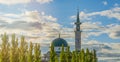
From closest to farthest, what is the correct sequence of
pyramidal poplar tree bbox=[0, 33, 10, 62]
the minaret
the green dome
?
1. pyramidal poplar tree bbox=[0, 33, 10, 62]
2. the green dome
3. the minaret

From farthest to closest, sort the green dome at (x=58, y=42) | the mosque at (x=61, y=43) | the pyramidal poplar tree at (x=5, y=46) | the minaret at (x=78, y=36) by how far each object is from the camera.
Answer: the minaret at (x=78, y=36)
the green dome at (x=58, y=42)
the mosque at (x=61, y=43)
the pyramidal poplar tree at (x=5, y=46)

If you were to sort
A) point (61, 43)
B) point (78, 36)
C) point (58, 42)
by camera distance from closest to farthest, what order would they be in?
1. point (61, 43)
2. point (58, 42)
3. point (78, 36)

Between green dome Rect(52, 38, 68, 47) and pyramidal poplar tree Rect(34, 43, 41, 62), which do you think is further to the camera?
green dome Rect(52, 38, 68, 47)

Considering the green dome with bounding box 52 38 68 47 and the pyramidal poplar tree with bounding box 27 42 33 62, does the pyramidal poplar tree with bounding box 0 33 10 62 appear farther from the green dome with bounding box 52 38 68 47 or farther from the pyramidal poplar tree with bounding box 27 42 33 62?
the green dome with bounding box 52 38 68 47

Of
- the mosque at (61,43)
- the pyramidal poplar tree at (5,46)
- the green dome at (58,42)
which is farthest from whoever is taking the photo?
the green dome at (58,42)

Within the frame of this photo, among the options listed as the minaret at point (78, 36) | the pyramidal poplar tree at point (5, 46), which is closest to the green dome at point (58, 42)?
the minaret at point (78, 36)

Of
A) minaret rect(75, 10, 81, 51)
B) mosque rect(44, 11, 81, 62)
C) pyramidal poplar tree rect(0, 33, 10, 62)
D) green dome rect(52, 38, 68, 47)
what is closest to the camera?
pyramidal poplar tree rect(0, 33, 10, 62)

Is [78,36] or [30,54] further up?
[78,36]

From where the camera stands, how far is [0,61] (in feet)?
241

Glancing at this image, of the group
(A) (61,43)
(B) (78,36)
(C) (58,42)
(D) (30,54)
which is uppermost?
(B) (78,36)

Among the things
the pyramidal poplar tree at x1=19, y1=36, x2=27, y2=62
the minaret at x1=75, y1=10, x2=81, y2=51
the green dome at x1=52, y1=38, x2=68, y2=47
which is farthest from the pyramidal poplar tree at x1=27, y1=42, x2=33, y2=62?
the green dome at x1=52, y1=38, x2=68, y2=47

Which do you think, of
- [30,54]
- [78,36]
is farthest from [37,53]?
[78,36]

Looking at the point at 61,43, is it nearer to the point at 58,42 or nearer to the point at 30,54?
the point at 58,42

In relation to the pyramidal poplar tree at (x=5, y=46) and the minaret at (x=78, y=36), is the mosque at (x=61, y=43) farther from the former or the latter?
the pyramidal poplar tree at (x=5, y=46)
